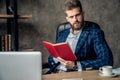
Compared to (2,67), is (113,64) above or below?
below

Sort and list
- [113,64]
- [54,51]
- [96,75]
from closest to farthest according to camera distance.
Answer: [96,75]
[54,51]
[113,64]

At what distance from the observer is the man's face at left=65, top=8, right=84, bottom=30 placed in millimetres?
3088

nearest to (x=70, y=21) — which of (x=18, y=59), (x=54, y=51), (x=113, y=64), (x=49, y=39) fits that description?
(x=49, y=39)

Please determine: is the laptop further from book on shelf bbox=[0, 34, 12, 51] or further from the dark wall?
the dark wall

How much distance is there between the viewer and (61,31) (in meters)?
3.11

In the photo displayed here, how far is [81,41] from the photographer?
121 inches

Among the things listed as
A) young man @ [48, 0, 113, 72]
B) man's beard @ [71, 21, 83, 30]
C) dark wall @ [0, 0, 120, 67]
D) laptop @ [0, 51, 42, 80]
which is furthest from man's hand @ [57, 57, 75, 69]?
laptop @ [0, 51, 42, 80]

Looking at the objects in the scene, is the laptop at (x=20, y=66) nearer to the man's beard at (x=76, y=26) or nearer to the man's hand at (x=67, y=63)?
the man's hand at (x=67, y=63)

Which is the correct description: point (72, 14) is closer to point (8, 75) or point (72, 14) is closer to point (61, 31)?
point (61, 31)

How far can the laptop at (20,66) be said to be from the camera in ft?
5.17

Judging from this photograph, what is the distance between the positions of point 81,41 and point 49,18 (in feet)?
1.62

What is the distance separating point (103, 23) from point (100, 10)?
0.17 metres

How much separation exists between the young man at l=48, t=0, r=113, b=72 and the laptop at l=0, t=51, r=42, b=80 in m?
1.41

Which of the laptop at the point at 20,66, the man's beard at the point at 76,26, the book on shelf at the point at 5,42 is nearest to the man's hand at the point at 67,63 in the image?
the man's beard at the point at 76,26
